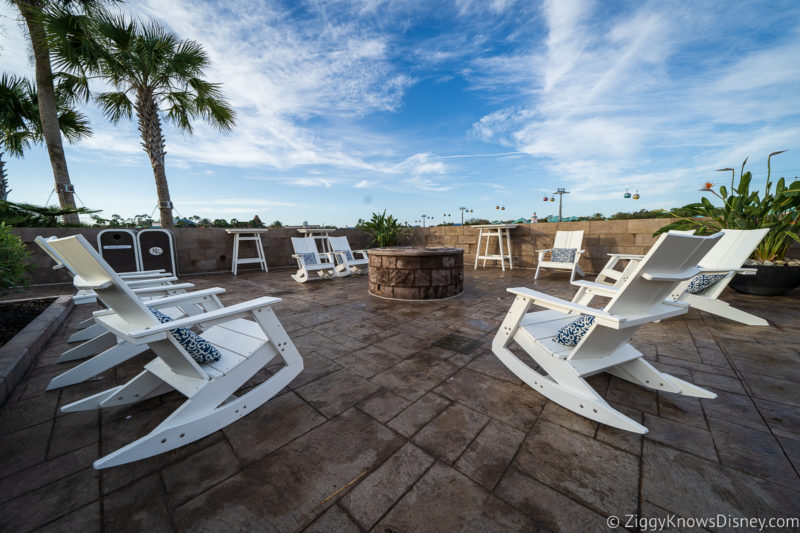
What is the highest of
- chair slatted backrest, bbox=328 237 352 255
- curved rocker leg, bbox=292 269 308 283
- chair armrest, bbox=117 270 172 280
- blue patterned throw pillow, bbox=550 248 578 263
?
chair slatted backrest, bbox=328 237 352 255

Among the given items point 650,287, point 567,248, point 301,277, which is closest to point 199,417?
point 650,287

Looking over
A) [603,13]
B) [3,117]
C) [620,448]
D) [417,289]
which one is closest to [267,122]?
[3,117]

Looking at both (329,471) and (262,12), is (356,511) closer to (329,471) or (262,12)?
(329,471)

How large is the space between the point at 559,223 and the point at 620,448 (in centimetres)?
598

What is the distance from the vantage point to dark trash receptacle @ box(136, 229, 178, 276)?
5727 mm

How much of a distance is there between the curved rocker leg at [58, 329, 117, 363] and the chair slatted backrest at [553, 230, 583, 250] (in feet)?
22.2

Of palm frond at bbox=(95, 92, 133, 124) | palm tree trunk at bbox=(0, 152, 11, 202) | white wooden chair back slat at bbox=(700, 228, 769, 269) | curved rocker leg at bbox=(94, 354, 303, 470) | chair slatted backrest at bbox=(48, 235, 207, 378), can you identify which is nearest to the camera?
curved rocker leg at bbox=(94, 354, 303, 470)

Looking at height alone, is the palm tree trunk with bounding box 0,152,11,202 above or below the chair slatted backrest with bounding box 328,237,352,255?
above

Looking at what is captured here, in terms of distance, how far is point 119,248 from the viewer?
547cm

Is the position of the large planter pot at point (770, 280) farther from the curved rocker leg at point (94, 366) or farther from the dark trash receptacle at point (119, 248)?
the dark trash receptacle at point (119, 248)

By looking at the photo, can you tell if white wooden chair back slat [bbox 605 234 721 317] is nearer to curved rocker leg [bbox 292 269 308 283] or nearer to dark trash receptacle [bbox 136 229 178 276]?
curved rocker leg [bbox 292 269 308 283]

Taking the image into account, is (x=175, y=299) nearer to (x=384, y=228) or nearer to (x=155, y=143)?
(x=384, y=228)

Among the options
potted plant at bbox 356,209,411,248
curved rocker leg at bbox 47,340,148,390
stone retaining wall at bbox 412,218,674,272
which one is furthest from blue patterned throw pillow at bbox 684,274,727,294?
potted plant at bbox 356,209,411,248

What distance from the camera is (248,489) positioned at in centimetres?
104
